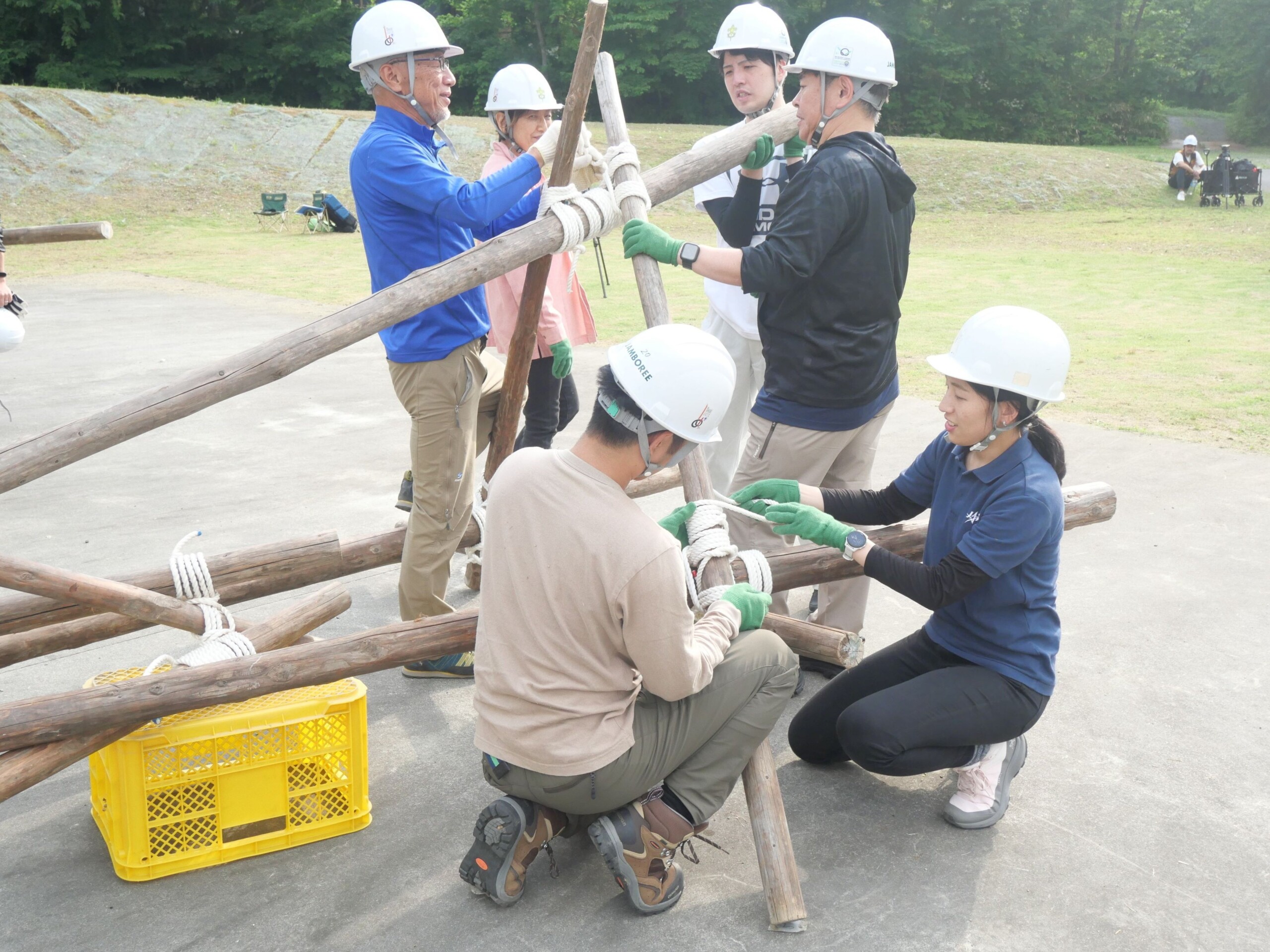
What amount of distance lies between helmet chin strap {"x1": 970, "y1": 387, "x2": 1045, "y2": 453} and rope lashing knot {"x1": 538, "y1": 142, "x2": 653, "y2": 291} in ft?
4.76

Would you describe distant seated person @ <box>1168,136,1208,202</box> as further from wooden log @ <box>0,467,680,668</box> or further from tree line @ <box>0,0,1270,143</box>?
wooden log @ <box>0,467,680,668</box>

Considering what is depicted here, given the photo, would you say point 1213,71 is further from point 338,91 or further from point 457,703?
point 457,703

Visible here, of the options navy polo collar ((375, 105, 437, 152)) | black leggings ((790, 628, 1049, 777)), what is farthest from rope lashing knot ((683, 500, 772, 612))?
navy polo collar ((375, 105, 437, 152))

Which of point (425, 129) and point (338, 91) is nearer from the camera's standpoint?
point (425, 129)

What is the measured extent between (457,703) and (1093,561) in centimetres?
341

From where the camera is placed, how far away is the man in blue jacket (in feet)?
13.7

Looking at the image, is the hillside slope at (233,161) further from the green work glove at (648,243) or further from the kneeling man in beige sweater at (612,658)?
the kneeling man in beige sweater at (612,658)

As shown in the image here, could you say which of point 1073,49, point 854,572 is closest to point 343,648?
point 854,572

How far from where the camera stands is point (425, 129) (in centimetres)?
439

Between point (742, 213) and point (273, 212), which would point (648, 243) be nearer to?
point (742, 213)

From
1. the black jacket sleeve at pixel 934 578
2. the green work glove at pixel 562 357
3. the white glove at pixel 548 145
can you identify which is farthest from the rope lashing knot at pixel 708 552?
the green work glove at pixel 562 357

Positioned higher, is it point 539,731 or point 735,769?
point 539,731

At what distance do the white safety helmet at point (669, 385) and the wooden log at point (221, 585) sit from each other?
1.74 metres

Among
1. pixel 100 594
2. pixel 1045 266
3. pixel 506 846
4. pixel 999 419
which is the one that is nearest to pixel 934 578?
pixel 999 419
